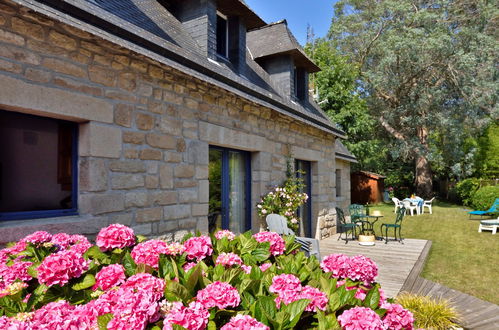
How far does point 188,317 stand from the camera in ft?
4.18

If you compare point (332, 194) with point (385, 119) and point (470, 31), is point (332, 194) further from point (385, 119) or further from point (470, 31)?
point (470, 31)

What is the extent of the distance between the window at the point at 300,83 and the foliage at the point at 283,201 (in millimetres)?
2760

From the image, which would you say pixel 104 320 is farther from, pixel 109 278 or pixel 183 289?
pixel 109 278

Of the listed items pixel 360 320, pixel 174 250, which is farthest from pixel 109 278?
pixel 360 320

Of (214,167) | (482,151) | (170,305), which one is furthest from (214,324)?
(482,151)

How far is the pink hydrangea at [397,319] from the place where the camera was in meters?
1.46

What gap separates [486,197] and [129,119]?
17.8m

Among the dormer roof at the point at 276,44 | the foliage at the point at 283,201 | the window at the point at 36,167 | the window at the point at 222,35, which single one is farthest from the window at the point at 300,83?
the window at the point at 36,167

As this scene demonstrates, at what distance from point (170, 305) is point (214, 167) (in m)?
4.10

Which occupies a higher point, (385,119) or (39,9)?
(385,119)

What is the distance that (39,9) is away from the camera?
2.69 metres

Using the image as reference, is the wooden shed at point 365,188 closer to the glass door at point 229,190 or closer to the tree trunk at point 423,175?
the tree trunk at point 423,175

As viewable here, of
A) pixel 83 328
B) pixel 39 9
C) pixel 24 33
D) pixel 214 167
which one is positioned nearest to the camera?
pixel 83 328

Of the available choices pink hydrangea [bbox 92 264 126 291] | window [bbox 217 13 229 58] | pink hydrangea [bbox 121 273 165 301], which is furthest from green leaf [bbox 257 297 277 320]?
window [bbox 217 13 229 58]
